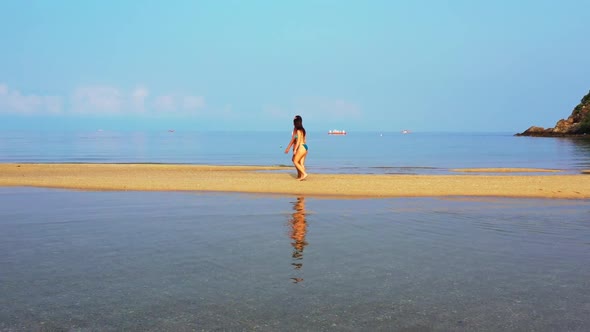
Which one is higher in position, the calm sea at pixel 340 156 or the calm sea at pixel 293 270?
the calm sea at pixel 340 156

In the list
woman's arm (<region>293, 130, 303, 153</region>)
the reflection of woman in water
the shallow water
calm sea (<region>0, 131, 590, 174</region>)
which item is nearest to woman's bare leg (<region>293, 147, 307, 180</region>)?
woman's arm (<region>293, 130, 303, 153</region>)

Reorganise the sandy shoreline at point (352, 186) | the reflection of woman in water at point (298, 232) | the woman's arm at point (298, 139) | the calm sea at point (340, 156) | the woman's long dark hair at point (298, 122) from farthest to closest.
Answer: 1. the calm sea at point (340, 156)
2. the woman's arm at point (298, 139)
3. the woman's long dark hair at point (298, 122)
4. the sandy shoreline at point (352, 186)
5. the reflection of woman in water at point (298, 232)

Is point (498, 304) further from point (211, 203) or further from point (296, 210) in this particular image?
point (211, 203)

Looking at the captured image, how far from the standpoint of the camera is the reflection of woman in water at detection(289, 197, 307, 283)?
9.48m

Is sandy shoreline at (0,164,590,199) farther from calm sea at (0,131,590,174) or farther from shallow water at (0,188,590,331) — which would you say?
calm sea at (0,131,590,174)

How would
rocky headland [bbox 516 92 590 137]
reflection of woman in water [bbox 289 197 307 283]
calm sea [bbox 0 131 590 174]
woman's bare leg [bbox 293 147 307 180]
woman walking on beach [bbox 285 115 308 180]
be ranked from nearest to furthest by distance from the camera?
reflection of woman in water [bbox 289 197 307 283] < woman walking on beach [bbox 285 115 308 180] < woman's bare leg [bbox 293 147 307 180] < calm sea [bbox 0 131 590 174] < rocky headland [bbox 516 92 590 137]

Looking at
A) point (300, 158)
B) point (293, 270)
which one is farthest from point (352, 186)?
point (293, 270)

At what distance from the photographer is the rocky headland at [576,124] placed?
141 metres

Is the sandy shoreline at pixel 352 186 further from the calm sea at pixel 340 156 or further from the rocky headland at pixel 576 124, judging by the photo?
the rocky headland at pixel 576 124

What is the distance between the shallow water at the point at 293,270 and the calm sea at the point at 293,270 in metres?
0.03

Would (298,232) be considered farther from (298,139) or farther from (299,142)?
(299,142)

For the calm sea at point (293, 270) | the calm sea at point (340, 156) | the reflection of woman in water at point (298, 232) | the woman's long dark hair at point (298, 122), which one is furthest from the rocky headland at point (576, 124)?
the reflection of woman in water at point (298, 232)

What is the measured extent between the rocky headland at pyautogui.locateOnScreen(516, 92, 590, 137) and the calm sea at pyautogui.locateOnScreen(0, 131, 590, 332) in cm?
14298

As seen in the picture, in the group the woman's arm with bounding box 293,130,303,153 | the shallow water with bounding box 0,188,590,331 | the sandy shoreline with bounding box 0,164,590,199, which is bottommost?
the shallow water with bounding box 0,188,590,331
